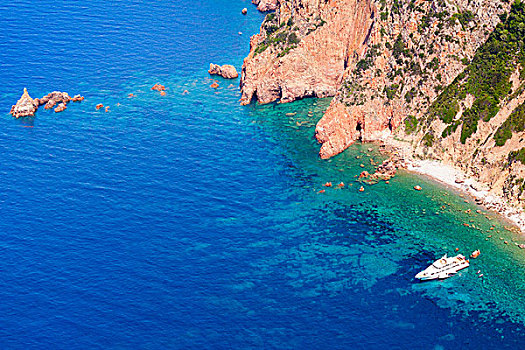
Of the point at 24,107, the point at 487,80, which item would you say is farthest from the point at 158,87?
the point at 487,80

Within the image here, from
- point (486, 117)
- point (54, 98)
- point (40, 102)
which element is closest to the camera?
point (486, 117)

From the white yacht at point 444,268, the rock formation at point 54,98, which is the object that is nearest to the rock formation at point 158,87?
the rock formation at point 54,98


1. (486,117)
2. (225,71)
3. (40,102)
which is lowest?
(486,117)

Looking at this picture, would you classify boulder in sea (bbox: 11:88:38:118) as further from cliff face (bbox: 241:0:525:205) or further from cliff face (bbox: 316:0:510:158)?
cliff face (bbox: 316:0:510:158)

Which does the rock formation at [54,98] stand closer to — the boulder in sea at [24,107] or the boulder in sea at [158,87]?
the boulder in sea at [24,107]

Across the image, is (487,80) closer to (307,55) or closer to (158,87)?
(307,55)

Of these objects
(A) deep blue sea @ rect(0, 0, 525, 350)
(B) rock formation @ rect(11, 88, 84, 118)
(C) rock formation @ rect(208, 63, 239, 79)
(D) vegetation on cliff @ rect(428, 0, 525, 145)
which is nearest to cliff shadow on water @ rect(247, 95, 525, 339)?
(A) deep blue sea @ rect(0, 0, 525, 350)

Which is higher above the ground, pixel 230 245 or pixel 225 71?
pixel 225 71
